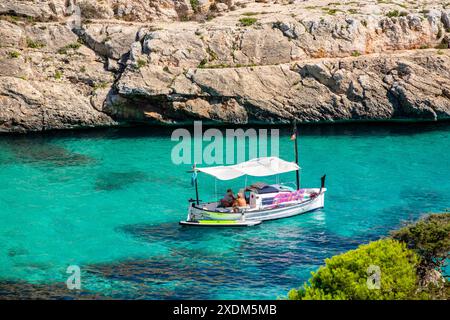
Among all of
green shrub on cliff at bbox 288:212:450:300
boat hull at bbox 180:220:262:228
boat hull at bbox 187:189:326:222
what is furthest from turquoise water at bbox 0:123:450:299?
green shrub on cliff at bbox 288:212:450:300

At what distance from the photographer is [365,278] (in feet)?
71.3

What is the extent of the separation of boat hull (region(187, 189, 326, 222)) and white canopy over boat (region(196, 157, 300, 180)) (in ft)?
7.88

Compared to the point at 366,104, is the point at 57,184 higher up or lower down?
lower down

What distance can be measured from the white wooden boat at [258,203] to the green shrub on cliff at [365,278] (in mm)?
14725

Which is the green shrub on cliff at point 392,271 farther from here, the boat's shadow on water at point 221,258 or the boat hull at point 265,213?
the boat hull at point 265,213

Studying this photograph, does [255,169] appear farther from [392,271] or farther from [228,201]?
[392,271]

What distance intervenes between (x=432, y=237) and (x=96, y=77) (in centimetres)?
4305

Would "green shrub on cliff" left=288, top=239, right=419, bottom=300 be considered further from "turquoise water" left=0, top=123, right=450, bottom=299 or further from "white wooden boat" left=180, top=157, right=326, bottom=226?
"white wooden boat" left=180, top=157, right=326, bottom=226

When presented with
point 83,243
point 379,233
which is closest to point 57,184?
point 83,243

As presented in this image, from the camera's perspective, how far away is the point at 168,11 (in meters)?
65.0

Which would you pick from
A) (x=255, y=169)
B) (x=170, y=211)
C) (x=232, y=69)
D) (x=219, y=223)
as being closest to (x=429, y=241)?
(x=219, y=223)

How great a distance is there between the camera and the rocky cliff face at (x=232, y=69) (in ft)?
190
